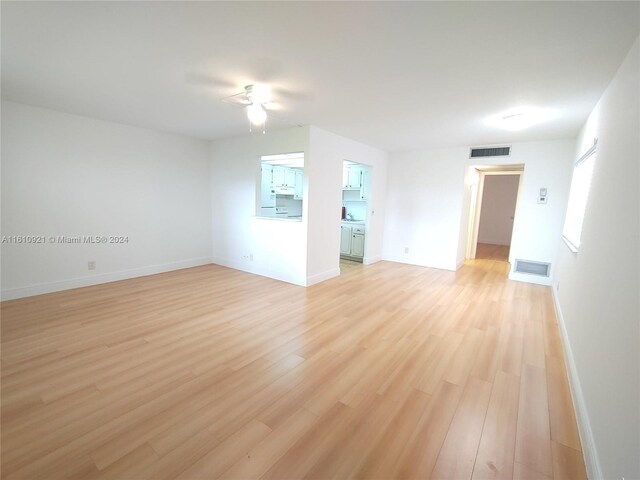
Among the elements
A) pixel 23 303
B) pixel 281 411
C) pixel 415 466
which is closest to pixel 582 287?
pixel 415 466

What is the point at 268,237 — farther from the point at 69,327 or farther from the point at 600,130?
the point at 600,130

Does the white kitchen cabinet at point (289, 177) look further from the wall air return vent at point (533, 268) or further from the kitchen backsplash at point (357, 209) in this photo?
the wall air return vent at point (533, 268)

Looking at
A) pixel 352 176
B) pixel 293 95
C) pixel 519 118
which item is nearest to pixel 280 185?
pixel 352 176

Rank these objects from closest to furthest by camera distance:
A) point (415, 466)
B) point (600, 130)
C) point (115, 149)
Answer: point (415, 466)
point (600, 130)
point (115, 149)

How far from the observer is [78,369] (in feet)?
7.18

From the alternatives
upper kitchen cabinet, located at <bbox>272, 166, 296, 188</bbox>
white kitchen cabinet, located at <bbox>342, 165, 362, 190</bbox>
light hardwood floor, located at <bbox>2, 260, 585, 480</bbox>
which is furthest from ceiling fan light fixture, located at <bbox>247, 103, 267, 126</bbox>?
upper kitchen cabinet, located at <bbox>272, 166, 296, 188</bbox>

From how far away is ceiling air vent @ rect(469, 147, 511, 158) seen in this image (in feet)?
16.2

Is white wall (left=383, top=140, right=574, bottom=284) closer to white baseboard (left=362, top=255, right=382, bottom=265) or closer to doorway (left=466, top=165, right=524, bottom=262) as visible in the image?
white baseboard (left=362, top=255, right=382, bottom=265)

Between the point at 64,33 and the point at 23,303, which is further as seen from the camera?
the point at 23,303

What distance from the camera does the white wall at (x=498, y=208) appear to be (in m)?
8.74

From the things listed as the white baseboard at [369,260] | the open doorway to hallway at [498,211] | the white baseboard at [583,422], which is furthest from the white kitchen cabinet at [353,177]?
the open doorway to hallway at [498,211]

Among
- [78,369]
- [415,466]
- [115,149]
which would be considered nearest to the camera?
[415,466]

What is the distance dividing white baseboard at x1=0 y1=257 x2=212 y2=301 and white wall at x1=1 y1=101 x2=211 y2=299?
11 millimetres

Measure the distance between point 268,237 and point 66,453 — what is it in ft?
11.5
